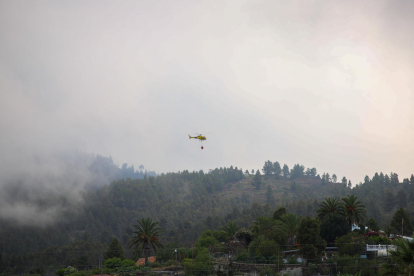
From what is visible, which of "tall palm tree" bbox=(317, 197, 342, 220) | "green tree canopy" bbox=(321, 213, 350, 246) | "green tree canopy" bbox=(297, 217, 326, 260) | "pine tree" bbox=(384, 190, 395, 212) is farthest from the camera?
"pine tree" bbox=(384, 190, 395, 212)


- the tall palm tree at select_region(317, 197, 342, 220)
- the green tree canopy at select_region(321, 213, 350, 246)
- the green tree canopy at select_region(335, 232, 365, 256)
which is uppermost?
the tall palm tree at select_region(317, 197, 342, 220)

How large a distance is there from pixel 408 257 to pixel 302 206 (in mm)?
172826

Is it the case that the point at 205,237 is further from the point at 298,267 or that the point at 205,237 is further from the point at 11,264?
the point at 11,264

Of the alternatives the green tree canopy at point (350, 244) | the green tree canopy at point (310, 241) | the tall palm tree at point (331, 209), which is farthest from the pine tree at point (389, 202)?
the green tree canopy at point (310, 241)

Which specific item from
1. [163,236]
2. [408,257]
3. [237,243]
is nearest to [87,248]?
[163,236]

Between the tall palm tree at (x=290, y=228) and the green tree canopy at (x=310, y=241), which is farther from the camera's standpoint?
the tall palm tree at (x=290, y=228)

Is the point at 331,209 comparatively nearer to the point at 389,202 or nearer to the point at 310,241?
the point at 310,241

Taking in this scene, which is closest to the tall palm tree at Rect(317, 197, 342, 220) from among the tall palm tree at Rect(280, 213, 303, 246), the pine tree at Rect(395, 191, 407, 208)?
the tall palm tree at Rect(280, 213, 303, 246)

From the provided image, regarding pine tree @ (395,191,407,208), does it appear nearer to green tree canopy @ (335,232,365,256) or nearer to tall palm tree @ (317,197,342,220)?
tall palm tree @ (317,197,342,220)

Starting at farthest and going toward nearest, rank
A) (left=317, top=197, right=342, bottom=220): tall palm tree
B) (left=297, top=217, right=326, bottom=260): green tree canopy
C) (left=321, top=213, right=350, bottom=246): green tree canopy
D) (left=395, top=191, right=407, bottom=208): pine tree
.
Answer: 1. (left=395, top=191, right=407, bottom=208): pine tree
2. (left=317, top=197, right=342, bottom=220): tall palm tree
3. (left=321, top=213, right=350, bottom=246): green tree canopy
4. (left=297, top=217, right=326, bottom=260): green tree canopy

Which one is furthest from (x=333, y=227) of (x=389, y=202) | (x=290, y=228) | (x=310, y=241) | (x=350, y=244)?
(x=389, y=202)

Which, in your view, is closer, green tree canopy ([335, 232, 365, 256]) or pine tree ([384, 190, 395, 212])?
green tree canopy ([335, 232, 365, 256])

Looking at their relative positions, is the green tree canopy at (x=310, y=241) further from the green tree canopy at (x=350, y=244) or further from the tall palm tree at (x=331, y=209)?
the tall palm tree at (x=331, y=209)

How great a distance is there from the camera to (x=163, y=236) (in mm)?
190500
